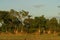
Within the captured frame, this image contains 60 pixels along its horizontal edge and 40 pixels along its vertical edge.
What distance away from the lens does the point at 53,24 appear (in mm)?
72375

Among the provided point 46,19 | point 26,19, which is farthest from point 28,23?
point 46,19

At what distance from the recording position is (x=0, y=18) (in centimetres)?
7231

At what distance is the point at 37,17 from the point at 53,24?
20.8ft

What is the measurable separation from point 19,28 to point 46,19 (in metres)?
11.1

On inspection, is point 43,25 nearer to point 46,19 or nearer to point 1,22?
point 46,19

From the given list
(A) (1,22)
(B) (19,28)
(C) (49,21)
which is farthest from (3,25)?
(C) (49,21)

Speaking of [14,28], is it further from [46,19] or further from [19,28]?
[46,19]

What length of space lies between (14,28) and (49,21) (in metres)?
12.6

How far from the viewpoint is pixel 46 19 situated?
246 ft

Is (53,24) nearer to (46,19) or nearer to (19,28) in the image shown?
(46,19)

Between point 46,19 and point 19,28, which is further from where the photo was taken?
point 46,19

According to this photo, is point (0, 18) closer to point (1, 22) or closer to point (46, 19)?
point (1, 22)

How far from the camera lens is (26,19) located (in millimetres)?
71500

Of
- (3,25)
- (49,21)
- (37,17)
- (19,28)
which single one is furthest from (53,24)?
(3,25)
